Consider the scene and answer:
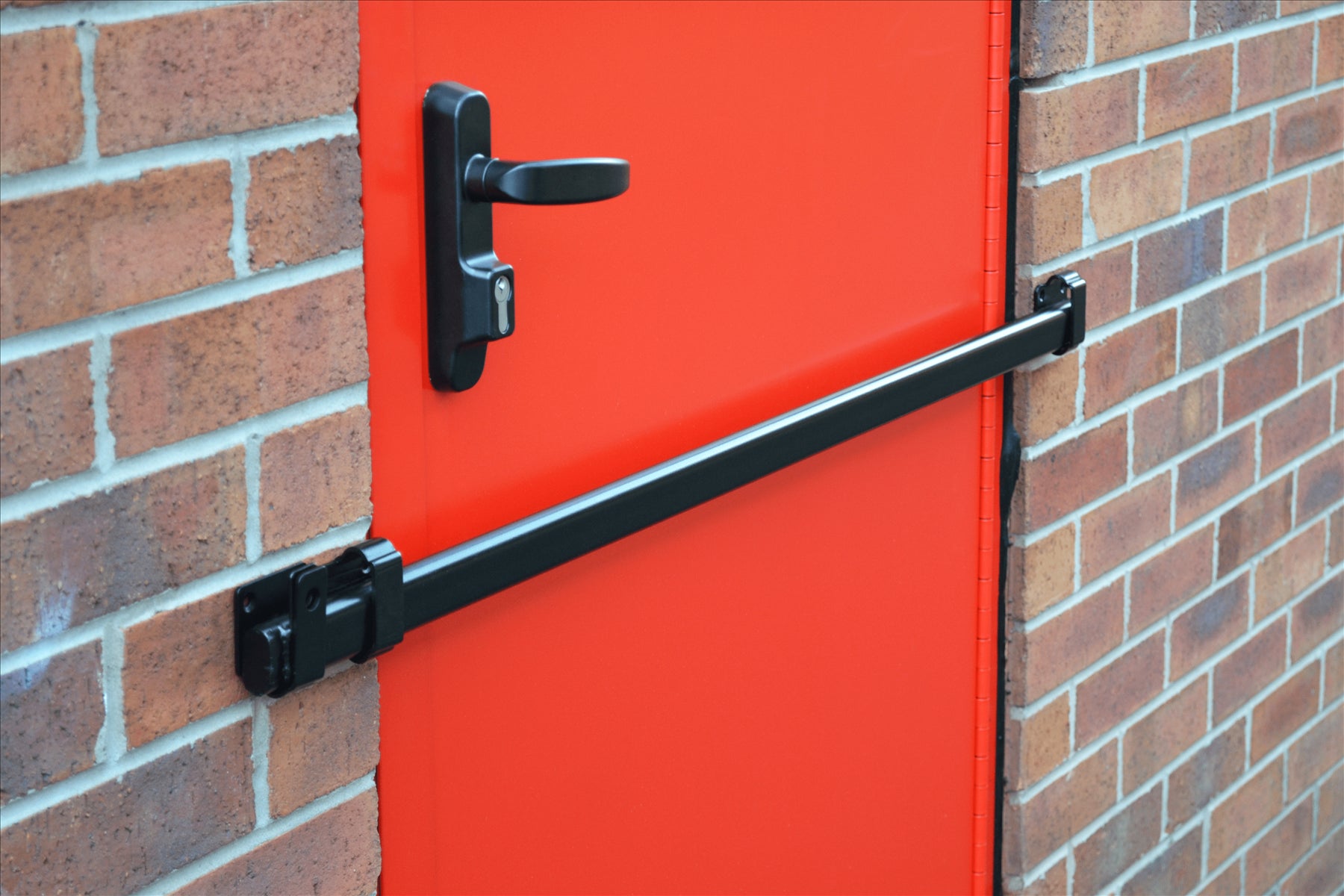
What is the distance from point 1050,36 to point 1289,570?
3.37ft

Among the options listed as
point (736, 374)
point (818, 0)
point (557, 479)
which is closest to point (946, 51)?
point (818, 0)

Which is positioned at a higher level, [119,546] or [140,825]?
[119,546]

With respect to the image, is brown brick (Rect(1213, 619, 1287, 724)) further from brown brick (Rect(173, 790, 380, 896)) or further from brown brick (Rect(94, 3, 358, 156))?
brown brick (Rect(94, 3, 358, 156))

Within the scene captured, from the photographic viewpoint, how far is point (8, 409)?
0.79 m

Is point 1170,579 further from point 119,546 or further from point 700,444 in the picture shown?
point 119,546

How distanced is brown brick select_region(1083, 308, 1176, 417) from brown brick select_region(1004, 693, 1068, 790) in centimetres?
35

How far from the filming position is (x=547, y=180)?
3.14ft

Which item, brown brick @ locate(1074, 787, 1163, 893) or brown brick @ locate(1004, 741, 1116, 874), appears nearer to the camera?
brown brick @ locate(1004, 741, 1116, 874)

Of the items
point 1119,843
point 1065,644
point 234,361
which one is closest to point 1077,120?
point 1065,644

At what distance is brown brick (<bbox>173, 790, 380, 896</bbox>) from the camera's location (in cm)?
96

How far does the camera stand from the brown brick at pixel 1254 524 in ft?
6.58

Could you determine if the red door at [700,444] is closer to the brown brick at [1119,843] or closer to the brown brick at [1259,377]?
the brown brick at [1119,843]

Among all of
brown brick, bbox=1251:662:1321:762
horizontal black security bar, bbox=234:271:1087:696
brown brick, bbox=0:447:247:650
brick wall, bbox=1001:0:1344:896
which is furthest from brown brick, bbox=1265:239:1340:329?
brown brick, bbox=0:447:247:650

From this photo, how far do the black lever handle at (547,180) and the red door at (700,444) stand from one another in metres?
0.05
